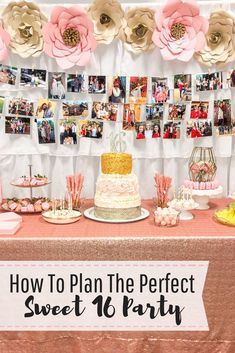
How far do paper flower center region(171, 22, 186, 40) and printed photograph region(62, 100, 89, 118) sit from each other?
0.48 m

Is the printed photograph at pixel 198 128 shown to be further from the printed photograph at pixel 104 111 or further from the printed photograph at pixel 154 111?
the printed photograph at pixel 104 111

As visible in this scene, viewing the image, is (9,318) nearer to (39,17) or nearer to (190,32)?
(39,17)

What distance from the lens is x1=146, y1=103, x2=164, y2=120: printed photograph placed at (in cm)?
196

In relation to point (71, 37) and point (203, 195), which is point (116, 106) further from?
point (203, 195)

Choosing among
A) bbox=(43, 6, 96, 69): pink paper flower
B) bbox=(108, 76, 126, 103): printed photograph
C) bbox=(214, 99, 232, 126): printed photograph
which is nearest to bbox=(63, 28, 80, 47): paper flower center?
bbox=(43, 6, 96, 69): pink paper flower

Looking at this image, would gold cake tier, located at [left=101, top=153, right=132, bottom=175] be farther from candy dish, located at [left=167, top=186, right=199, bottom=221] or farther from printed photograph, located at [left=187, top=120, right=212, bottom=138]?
printed photograph, located at [left=187, top=120, right=212, bottom=138]

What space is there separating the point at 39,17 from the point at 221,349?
4.86 feet

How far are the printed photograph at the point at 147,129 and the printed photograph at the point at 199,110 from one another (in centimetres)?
16

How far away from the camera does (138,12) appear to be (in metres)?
1.88

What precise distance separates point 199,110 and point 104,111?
42 cm

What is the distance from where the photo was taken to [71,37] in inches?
74.0

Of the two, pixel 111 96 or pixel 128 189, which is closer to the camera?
pixel 128 189

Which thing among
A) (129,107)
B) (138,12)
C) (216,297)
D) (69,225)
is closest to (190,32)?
(138,12)

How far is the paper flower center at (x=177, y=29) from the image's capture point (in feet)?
6.18
